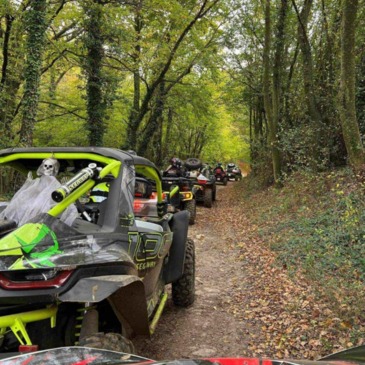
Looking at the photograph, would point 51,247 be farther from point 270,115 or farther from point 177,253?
point 270,115

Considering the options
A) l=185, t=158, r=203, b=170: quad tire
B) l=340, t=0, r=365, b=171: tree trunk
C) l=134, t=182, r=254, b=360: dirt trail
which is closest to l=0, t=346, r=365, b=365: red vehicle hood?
l=134, t=182, r=254, b=360: dirt trail

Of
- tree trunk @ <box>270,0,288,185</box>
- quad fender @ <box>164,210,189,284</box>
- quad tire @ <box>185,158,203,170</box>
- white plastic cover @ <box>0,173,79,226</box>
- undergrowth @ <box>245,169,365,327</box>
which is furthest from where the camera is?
quad tire @ <box>185,158,203,170</box>

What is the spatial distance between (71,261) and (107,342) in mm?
573

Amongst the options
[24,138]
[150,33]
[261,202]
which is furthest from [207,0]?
[24,138]

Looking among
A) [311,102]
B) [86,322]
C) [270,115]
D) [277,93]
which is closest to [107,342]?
[86,322]

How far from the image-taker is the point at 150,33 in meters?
16.2

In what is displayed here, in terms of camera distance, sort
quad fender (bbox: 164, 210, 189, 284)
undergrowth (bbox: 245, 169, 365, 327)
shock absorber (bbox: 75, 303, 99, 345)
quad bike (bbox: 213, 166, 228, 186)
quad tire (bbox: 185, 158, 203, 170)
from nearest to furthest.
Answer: shock absorber (bbox: 75, 303, 99, 345)
quad fender (bbox: 164, 210, 189, 284)
undergrowth (bbox: 245, 169, 365, 327)
quad tire (bbox: 185, 158, 203, 170)
quad bike (bbox: 213, 166, 228, 186)

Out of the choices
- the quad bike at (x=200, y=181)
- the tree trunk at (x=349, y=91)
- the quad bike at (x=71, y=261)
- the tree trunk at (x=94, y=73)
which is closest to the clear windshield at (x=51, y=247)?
the quad bike at (x=71, y=261)

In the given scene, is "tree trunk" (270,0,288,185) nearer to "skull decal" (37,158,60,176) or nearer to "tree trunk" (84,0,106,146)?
"tree trunk" (84,0,106,146)

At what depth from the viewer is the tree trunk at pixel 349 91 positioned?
23.8 ft

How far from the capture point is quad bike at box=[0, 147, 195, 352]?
2.26 meters

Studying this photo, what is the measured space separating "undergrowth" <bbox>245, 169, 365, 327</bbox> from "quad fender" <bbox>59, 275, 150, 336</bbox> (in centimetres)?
268

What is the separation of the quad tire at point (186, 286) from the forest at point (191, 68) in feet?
14.1

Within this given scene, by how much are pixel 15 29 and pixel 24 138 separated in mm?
5050
